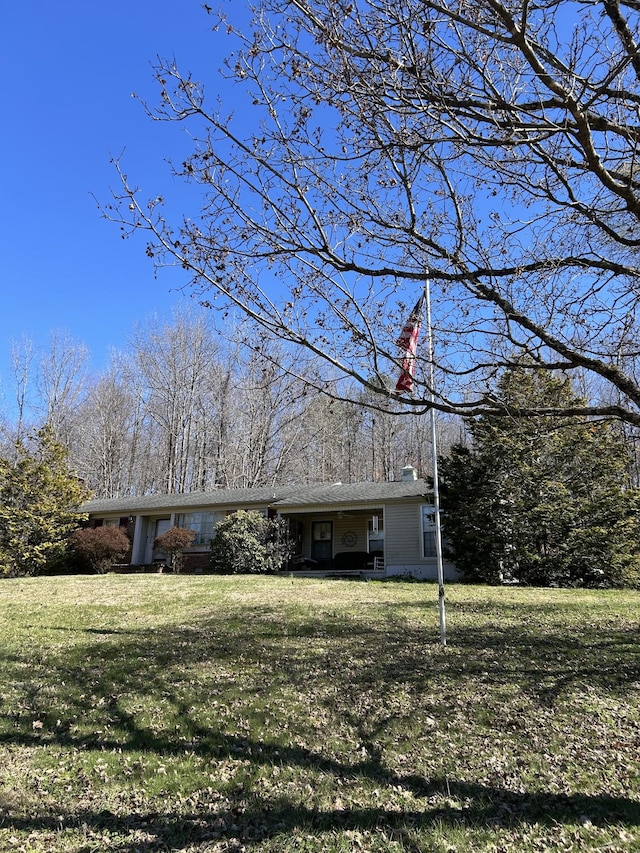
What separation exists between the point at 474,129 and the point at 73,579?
15.6m

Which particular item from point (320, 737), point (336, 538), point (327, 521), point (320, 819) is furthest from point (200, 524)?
point (320, 819)

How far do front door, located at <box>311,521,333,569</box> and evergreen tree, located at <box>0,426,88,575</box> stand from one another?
881cm

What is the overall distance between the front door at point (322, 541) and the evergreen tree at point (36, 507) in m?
8.81

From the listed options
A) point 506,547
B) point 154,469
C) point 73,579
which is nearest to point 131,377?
point 154,469

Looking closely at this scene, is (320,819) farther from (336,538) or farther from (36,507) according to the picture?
(36,507)

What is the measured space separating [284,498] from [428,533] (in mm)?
5573

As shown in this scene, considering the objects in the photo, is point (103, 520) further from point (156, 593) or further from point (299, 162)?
point (299, 162)

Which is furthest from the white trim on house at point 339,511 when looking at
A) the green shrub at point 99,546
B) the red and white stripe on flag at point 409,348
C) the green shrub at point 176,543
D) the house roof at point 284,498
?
the red and white stripe on flag at point 409,348

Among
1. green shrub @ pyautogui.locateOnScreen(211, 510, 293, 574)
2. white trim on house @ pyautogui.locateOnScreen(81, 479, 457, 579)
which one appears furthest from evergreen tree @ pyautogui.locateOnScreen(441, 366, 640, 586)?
green shrub @ pyautogui.locateOnScreen(211, 510, 293, 574)

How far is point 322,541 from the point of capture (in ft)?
69.5

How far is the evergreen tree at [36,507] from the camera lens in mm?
17875

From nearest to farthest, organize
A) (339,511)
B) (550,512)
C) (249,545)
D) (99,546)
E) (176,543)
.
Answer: (550,512) < (249,545) < (99,546) < (176,543) < (339,511)

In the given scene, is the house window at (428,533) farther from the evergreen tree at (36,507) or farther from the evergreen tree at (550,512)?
the evergreen tree at (36,507)

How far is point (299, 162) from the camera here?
471 cm
